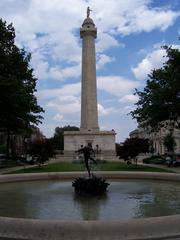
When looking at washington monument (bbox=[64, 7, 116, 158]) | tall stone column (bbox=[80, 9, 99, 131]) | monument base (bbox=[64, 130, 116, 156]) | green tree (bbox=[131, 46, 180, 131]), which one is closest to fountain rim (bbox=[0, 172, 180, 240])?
green tree (bbox=[131, 46, 180, 131])

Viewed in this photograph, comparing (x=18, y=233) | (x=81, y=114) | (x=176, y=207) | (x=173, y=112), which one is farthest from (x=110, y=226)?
(x=81, y=114)

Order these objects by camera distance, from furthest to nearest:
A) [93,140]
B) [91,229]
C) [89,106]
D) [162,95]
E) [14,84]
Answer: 1. [93,140]
2. [89,106]
3. [162,95]
4. [14,84]
5. [91,229]

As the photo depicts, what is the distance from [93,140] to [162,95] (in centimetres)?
4011

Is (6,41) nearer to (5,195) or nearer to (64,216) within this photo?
(5,195)

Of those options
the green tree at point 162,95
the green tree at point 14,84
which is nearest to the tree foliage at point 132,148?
the green tree at point 162,95

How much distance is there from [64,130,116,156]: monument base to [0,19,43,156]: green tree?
34172 millimetres

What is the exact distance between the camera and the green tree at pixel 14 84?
41.3 meters

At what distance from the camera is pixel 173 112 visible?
46000 millimetres

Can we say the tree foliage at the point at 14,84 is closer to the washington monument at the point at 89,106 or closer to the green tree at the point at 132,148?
the green tree at the point at 132,148

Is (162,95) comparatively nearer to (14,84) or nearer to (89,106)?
(14,84)

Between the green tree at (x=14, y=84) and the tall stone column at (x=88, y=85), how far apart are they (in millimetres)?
32103

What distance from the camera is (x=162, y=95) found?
147 feet

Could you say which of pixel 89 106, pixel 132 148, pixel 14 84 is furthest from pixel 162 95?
pixel 89 106

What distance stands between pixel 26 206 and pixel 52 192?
12.4 feet
